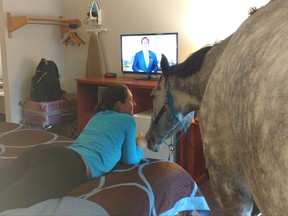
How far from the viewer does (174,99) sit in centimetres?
125

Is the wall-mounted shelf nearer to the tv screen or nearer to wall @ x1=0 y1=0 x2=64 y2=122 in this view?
wall @ x1=0 y1=0 x2=64 y2=122

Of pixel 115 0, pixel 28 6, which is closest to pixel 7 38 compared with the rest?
pixel 28 6

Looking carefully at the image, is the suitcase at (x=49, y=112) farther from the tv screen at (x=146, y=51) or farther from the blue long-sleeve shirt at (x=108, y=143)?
the blue long-sleeve shirt at (x=108, y=143)

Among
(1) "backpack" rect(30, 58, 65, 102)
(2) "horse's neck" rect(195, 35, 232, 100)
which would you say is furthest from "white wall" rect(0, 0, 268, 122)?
(2) "horse's neck" rect(195, 35, 232, 100)

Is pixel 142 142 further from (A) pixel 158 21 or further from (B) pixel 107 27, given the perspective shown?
(B) pixel 107 27

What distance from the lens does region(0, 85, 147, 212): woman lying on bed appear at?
3.88ft

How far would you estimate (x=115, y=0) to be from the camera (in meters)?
3.23

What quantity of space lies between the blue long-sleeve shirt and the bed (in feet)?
0.15

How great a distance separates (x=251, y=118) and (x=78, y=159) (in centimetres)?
102

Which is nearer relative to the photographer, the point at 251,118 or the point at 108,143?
the point at 251,118

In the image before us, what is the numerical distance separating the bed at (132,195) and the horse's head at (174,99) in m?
0.21

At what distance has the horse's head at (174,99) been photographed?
1.14 meters

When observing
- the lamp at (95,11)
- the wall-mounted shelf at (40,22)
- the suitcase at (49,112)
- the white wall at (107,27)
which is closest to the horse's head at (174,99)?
the white wall at (107,27)

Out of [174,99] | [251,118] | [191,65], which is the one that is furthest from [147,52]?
[251,118]
